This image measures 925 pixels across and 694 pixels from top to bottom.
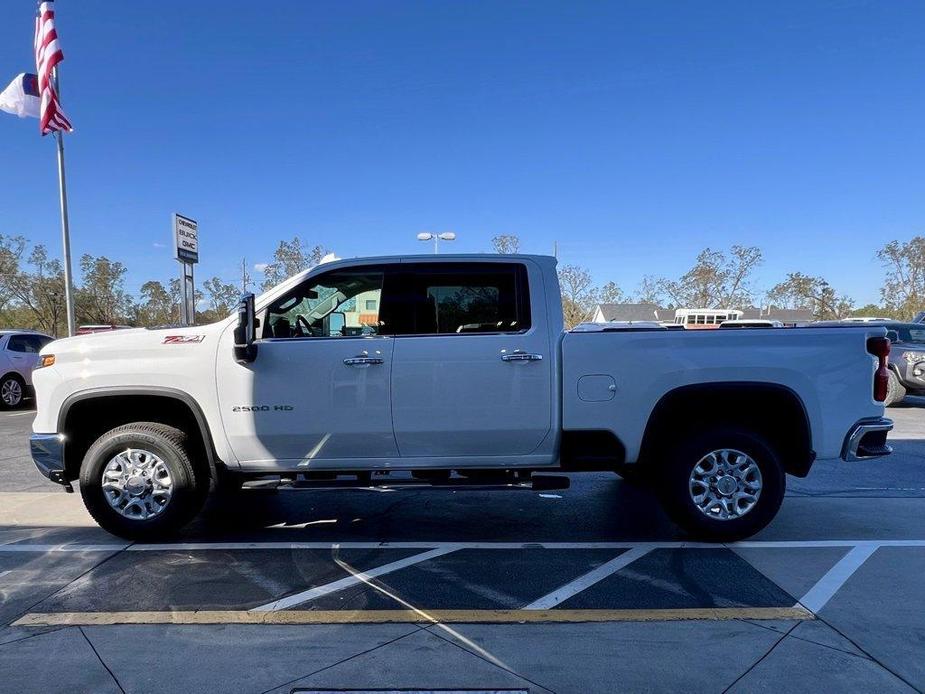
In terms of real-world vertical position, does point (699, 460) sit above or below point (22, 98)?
below

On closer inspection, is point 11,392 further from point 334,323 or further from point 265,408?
point 334,323

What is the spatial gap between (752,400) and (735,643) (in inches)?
77.2

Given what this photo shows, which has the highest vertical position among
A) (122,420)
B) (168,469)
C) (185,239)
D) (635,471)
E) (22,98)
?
(22,98)

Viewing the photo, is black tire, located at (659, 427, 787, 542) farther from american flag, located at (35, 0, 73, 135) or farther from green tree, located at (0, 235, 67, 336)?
green tree, located at (0, 235, 67, 336)

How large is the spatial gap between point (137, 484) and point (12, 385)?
10468 mm

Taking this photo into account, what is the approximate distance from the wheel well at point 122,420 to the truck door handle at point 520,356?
7.51 ft

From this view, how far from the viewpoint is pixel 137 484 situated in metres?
4.32

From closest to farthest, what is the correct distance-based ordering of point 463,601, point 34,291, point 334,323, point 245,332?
point 463,601 < point 245,332 < point 334,323 < point 34,291

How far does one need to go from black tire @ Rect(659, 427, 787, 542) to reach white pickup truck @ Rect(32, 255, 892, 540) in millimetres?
11

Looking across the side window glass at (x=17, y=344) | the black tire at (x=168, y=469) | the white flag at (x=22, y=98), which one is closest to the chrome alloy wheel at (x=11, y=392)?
the side window glass at (x=17, y=344)

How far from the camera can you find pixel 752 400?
438cm

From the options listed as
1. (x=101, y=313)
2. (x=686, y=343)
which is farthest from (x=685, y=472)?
(x=101, y=313)

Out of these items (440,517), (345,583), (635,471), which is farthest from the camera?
(440,517)

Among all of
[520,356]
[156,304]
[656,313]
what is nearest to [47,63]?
[520,356]
